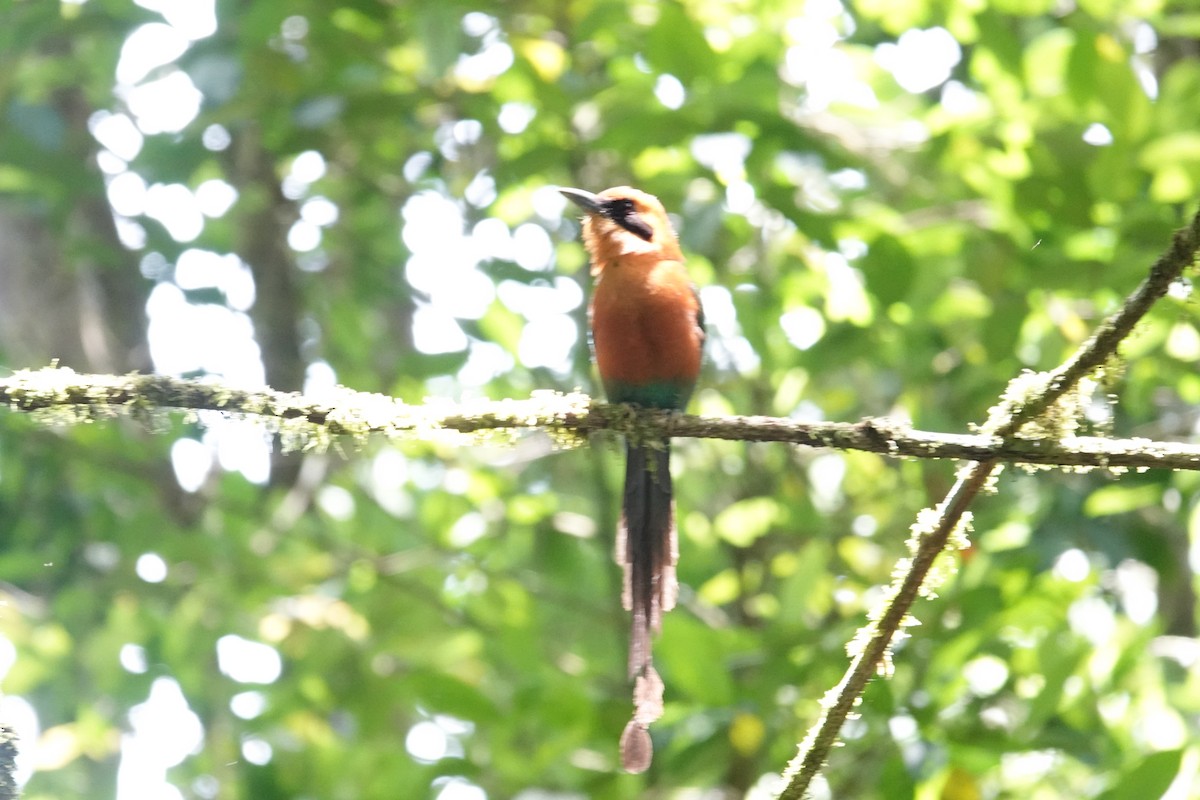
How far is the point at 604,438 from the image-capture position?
2969 millimetres

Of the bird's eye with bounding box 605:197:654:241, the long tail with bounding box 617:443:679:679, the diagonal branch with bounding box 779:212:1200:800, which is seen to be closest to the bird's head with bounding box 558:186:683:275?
the bird's eye with bounding box 605:197:654:241

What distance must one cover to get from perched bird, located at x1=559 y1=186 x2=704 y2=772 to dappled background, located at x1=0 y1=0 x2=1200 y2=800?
0.44ft

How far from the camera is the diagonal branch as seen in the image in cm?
173

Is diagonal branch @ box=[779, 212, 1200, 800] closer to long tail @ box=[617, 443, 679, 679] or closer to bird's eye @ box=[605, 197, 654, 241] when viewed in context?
long tail @ box=[617, 443, 679, 679]

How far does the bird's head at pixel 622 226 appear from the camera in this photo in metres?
3.55

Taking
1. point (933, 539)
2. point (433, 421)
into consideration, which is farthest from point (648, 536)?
point (933, 539)

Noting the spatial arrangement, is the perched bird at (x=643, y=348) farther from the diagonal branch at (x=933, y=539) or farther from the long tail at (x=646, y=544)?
the diagonal branch at (x=933, y=539)

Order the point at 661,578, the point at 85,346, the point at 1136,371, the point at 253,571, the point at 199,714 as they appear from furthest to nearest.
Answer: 1. the point at 85,346
2. the point at 199,714
3. the point at 253,571
4. the point at 1136,371
5. the point at 661,578

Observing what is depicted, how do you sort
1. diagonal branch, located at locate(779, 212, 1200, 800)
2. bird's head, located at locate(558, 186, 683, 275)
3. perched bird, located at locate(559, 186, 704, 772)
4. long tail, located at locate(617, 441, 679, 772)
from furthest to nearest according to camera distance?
bird's head, located at locate(558, 186, 683, 275) → perched bird, located at locate(559, 186, 704, 772) → long tail, located at locate(617, 441, 679, 772) → diagonal branch, located at locate(779, 212, 1200, 800)

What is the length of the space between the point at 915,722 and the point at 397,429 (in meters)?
1.74

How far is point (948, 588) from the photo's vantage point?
11.3ft

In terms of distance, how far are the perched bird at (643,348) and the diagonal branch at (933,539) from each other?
88cm

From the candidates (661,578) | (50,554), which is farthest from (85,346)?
(661,578)

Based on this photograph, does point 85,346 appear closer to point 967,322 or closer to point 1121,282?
point 967,322
